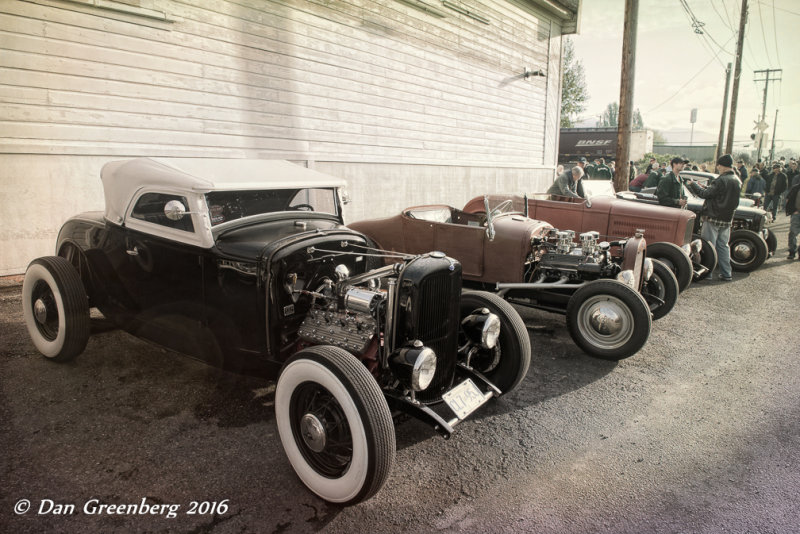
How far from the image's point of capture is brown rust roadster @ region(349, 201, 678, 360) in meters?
4.41

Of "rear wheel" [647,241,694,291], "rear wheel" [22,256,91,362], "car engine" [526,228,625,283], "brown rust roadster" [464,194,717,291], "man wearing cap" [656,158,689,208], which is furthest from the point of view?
"man wearing cap" [656,158,689,208]

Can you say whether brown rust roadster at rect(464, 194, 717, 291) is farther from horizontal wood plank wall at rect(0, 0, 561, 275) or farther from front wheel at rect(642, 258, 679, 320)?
horizontal wood plank wall at rect(0, 0, 561, 275)

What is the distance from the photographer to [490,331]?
10.1 ft

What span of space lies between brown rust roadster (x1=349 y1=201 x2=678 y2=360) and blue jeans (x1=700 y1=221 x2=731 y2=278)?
284cm

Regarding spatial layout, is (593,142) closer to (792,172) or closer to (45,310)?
(792,172)

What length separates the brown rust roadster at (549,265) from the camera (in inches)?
174

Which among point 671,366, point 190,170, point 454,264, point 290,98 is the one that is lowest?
point 671,366

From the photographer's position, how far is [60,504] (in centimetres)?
238

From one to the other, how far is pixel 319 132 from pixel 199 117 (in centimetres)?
218

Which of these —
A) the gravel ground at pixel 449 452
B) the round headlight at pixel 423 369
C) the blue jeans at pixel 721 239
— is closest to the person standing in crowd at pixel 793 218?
the blue jeans at pixel 721 239

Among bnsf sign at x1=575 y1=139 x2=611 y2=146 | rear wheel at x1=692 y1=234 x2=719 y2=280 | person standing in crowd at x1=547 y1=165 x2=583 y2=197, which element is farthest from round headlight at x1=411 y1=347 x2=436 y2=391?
bnsf sign at x1=575 y1=139 x2=611 y2=146

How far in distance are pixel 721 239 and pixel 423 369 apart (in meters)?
7.24

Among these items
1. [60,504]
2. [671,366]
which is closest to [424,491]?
[60,504]

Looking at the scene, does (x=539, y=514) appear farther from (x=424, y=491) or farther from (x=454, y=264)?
(x=454, y=264)
